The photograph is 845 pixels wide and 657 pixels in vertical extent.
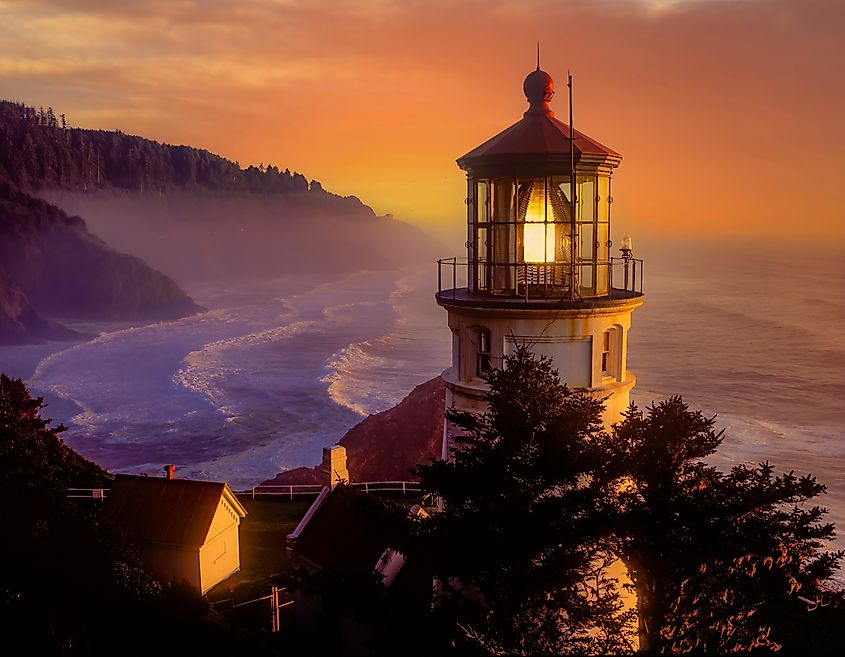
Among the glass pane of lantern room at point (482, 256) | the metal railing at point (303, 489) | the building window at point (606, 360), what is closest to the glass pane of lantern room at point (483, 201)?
the glass pane of lantern room at point (482, 256)

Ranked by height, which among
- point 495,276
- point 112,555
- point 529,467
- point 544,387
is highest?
point 495,276

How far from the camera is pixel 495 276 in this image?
35.6 ft

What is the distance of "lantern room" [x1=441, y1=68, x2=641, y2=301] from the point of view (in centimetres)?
1040

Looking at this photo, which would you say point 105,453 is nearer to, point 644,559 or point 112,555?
point 112,555

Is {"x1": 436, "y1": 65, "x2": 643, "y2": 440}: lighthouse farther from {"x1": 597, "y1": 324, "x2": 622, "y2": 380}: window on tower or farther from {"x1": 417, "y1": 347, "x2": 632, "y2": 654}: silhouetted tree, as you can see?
{"x1": 417, "y1": 347, "x2": 632, "y2": 654}: silhouetted tree

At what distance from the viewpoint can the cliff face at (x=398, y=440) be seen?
2969 centimetres

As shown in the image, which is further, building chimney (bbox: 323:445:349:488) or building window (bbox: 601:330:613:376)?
building chimney (bbox: 323:445:349:488)

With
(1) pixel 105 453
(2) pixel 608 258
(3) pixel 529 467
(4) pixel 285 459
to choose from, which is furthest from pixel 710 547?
(1) pixel 105 453

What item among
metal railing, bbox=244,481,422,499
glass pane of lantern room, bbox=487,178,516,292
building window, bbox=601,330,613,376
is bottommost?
metal railing, bbox=244,481,422,499

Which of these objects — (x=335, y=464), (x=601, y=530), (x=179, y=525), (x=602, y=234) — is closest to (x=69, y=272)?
(x=179, y=525)

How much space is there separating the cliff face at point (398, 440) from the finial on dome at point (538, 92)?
19.0 metres

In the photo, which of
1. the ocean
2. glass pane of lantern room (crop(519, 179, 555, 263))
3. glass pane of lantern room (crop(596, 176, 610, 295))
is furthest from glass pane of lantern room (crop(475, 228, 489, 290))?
the ocean

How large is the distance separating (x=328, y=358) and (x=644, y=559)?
6675 centimetres

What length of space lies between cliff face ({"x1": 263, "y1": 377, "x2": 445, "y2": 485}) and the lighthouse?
1835 cm
